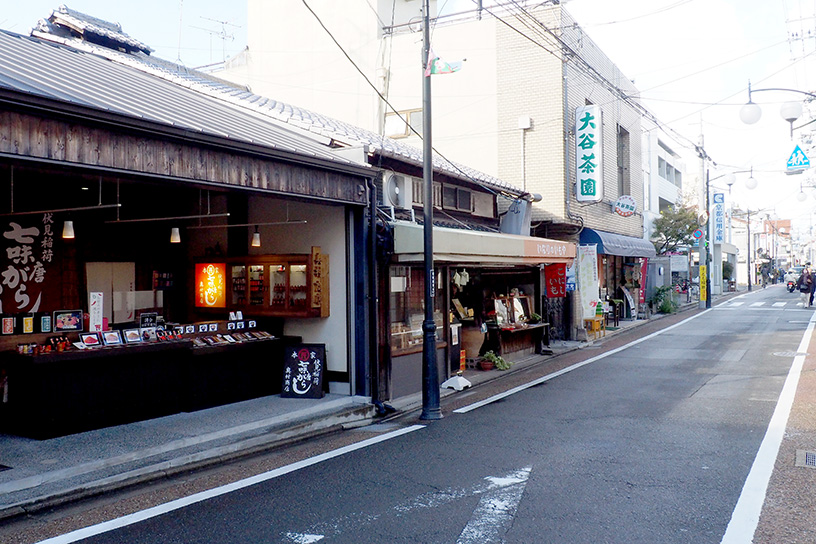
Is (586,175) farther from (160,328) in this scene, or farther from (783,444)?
(160,328)

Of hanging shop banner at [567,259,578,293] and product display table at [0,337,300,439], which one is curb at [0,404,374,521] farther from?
hanging shop banner at [567,259,578,293]

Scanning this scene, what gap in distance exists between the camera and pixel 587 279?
2083 cm

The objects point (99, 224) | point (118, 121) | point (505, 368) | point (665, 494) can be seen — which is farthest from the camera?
point (505, 368)

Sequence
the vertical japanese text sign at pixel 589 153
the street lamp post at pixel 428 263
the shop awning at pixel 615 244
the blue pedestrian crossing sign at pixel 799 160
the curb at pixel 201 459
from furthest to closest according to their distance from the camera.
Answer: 1. the shop awning at pixel 615 244
2. the vertical japanese text sign at pixel 589 153
3. the blue pedestrian crossing sign at pixel 799 160
4. the street lamp post at pixel 428 263
5. the curb at pixel 201 459

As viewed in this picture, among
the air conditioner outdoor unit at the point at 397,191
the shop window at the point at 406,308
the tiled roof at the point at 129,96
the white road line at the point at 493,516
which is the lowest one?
the white road line at the point at 493,516

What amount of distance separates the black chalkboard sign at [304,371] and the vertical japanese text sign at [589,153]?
1279 centimetres

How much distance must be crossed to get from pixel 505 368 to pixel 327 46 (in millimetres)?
14597

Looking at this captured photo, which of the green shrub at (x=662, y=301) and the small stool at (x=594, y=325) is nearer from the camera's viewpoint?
the small stool at (x=594, y=325)

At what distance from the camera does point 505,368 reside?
48.8ft

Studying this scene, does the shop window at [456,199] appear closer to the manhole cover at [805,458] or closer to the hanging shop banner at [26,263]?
the hanging shop banner at [26,263]

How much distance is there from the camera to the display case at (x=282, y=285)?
35.0ft

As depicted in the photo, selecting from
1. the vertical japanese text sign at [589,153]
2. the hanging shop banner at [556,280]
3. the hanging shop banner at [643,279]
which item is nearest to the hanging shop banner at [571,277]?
the hanging shop banner at [556,280]

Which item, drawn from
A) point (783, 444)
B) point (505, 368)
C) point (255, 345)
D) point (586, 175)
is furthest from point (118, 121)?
point (586, 175)

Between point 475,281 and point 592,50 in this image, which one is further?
point 592,50
